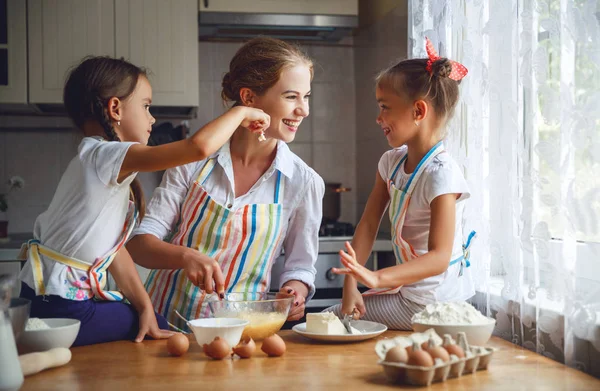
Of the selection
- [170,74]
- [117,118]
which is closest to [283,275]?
[117,118]

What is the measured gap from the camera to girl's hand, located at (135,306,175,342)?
4.89 ft

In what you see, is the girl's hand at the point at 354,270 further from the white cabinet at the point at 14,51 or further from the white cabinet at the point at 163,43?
the white cabinet at the point at 14,51

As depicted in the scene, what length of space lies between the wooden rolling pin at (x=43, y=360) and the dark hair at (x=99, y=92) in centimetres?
52

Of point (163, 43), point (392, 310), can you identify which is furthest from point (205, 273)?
point (163, 43)

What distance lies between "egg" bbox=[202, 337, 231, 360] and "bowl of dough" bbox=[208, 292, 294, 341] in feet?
0.44

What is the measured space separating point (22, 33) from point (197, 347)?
6.70 feet

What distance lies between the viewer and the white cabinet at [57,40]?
114 inches

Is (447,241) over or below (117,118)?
below

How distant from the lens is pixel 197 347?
140 cm

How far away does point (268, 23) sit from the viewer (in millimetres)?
2979

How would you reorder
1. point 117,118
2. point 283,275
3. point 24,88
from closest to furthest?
point 117,118, point 283,275, point 24,88

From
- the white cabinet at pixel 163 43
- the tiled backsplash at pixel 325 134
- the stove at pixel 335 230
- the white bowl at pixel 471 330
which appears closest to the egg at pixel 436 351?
the white bowl at pixel 471 330

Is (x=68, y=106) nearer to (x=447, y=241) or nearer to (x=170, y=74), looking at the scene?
(x=447, y=241)

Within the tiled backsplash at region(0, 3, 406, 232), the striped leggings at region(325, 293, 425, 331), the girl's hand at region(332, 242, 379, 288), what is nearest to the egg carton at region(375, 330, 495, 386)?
the girl's hand at region(332, 242, 379, 288)
